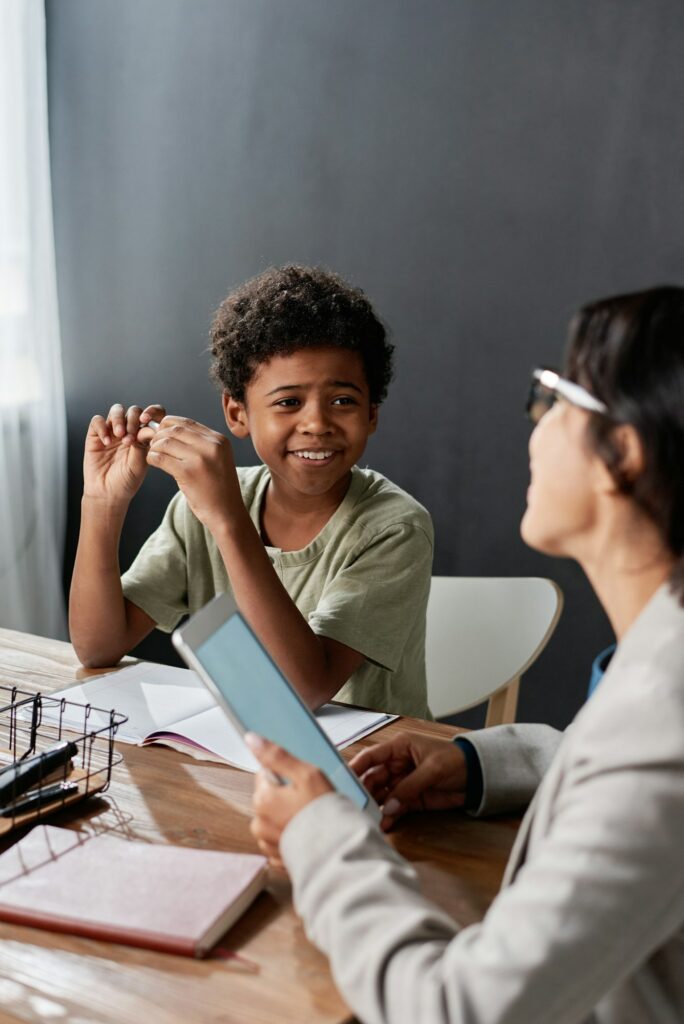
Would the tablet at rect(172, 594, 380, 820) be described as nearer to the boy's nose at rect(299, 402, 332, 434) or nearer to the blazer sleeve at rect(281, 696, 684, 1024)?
the blazer sleeve at rect(281, 696, 684, 1024)

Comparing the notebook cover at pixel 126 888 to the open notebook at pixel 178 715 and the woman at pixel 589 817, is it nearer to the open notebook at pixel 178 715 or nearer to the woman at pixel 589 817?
the woman at pixel 589 817

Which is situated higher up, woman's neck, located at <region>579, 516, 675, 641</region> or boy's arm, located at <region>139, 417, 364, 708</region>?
woman's neck, located at <region>579, 516, 675, 641</region>

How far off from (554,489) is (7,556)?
2398 millimetres

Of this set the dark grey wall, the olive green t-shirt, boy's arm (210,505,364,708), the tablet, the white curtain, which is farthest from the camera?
the white curtain

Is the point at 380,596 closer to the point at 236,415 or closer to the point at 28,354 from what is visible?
the point at 236,415

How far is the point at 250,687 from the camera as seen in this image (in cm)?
88

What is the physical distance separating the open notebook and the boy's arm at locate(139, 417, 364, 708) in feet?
0.20

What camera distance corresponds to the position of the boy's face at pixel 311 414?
1.60m

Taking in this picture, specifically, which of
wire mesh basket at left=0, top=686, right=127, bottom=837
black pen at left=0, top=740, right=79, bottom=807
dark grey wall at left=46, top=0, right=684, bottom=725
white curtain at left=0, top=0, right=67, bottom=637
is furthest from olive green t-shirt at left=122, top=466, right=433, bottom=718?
white curtain at left=0, top=0, right=67, bottom=637

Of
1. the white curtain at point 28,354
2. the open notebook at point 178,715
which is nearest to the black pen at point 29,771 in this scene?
the open notebook at point 178,715

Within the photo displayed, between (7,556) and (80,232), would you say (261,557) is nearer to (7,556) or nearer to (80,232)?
(7,556)

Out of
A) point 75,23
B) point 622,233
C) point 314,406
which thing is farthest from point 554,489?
point 75,23

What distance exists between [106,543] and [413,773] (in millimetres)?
743

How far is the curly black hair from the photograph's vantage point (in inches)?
63.6
